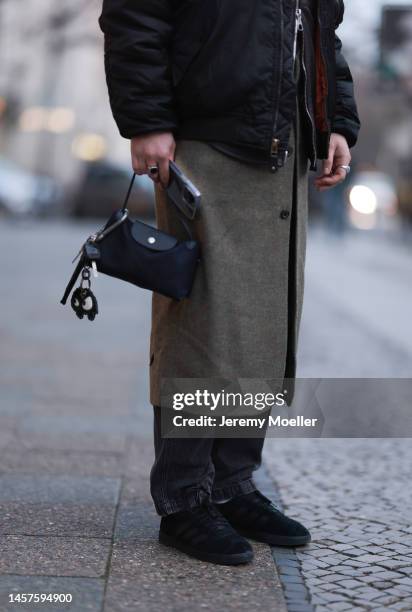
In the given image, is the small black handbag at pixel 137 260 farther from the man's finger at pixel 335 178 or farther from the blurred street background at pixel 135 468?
the blurred street background at pixel 135 468

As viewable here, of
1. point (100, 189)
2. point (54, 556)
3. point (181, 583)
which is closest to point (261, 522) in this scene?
point (181, 583)

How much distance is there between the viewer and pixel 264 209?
9.27ft

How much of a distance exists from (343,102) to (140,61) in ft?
2.07

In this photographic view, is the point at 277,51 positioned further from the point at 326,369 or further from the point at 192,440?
the point at 326,369

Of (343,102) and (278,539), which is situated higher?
(343,102)

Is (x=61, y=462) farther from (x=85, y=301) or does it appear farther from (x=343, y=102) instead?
(x=343, y=102)

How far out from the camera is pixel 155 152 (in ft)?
9.11

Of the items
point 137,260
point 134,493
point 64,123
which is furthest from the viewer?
point 64,123

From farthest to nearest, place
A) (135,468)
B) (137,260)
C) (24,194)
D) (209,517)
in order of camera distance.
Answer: (24,194), (135,468), (209,517), (137,260)

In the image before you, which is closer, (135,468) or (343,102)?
(343,102)

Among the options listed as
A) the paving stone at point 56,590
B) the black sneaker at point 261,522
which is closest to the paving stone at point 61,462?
the black sneaker at point 261,522

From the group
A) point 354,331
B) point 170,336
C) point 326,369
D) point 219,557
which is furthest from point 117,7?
point 354,331

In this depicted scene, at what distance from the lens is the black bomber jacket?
2723mm

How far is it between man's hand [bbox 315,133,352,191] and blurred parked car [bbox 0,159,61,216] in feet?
75.1
